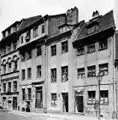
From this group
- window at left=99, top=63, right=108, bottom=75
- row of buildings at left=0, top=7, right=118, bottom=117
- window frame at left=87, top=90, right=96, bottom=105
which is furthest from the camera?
window frame at left=87, top=90, right=96, bottom=105

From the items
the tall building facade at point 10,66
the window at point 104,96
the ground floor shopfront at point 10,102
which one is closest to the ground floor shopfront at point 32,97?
the tall building facade at point 10,66

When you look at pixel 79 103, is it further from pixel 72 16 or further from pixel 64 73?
pixel 72 16

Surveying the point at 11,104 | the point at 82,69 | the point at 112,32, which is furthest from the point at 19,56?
the point at 112,32

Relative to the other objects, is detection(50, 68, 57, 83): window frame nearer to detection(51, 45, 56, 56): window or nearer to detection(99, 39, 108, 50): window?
detection(51, 45, 56, 56): window

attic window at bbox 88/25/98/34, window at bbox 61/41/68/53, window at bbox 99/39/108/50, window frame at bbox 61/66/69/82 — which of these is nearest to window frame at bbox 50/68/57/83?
window frame at bbox 61/66/69/82

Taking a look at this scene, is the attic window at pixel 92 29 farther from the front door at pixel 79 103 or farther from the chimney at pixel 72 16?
the front door at pixel 79 103

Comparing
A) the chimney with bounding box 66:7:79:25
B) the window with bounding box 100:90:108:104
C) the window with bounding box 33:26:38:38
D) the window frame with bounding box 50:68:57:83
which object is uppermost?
the chimney with bounding box 66:7:79:25

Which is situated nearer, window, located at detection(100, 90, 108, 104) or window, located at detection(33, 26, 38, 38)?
window, located at detection(100, 90, 108, 104)

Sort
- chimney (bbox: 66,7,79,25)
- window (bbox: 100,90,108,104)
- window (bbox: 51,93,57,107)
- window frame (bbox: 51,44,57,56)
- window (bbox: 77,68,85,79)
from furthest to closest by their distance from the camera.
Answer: chimney (bbox: 66,7,79,25) → window frame (bbox: 51,44,57,56) → window (bbox: 51,93,57,107) → window (bbox: 77,68,85,79) → window (bbox: 100,90,108,104)

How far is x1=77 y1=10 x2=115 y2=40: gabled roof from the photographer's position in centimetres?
3037

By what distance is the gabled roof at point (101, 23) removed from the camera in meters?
30.4

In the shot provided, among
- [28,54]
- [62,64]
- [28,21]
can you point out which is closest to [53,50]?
[62,64]

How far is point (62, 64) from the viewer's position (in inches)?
1452

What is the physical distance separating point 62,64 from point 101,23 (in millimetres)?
8121
